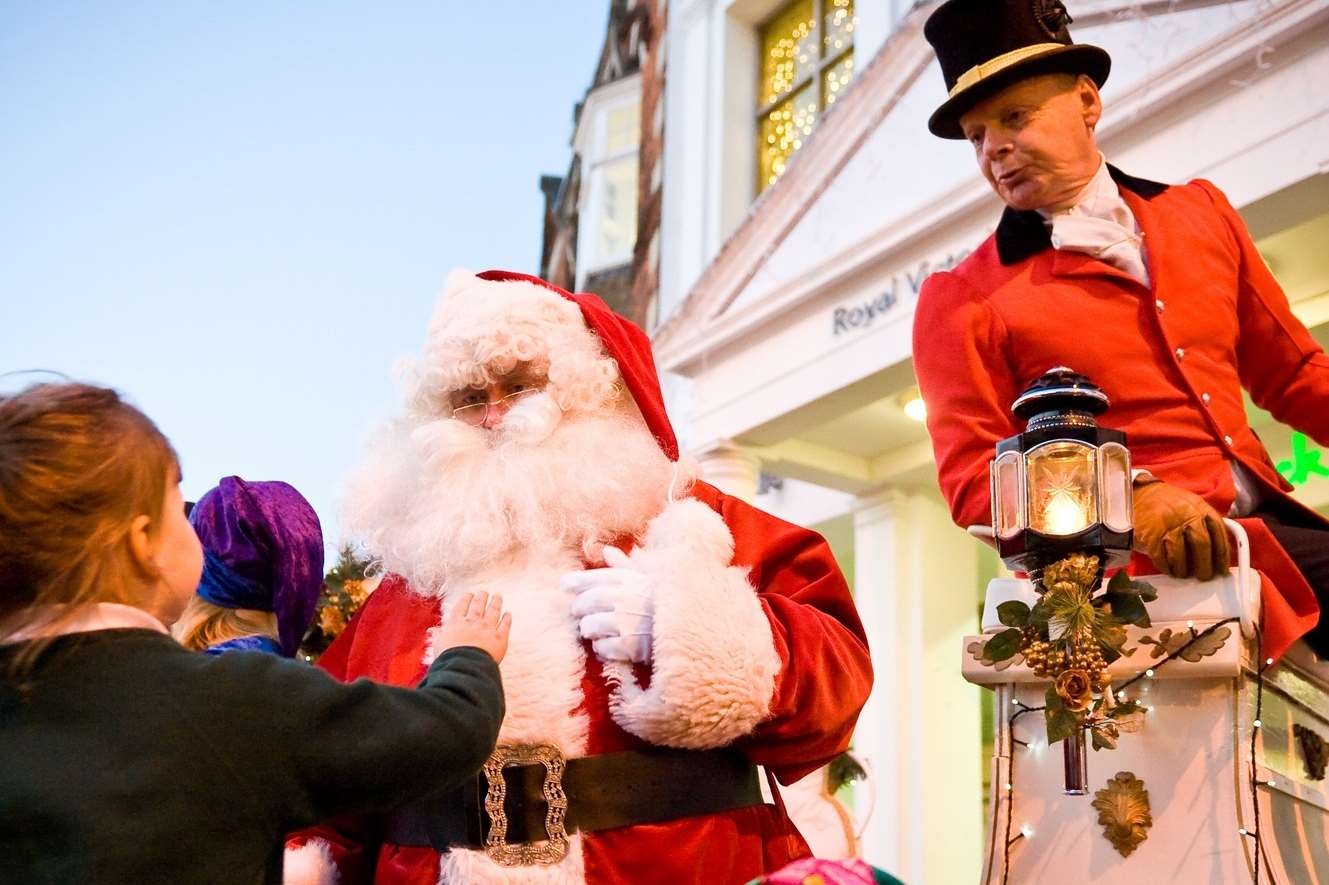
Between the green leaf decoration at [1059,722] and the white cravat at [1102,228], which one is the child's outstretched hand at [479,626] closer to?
the green leaf decoration at [1059,722]

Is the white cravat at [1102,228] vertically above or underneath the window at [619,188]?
underneath

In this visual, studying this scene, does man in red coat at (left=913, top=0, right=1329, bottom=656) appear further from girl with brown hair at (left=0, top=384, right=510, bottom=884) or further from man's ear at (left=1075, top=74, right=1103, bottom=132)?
girl with brown hair at (left=0, top=384, right=510, bottom=884)

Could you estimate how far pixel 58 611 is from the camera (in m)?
1.74

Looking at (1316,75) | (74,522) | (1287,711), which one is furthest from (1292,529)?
(1316,75)

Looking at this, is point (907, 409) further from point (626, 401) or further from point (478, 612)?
point (478, 612)

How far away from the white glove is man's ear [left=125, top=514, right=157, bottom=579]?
765 millimetres

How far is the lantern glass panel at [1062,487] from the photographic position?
2357mm

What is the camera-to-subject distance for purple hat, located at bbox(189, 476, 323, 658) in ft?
10.1

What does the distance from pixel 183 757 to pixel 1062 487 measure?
146 cm

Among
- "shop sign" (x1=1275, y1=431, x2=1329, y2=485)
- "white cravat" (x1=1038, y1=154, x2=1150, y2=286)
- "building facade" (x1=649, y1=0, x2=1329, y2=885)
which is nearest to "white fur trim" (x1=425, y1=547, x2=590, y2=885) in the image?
"white cravat" (x1=1038, y1=154, x2=1150, y2=286)

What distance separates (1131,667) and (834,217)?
17.9 ft

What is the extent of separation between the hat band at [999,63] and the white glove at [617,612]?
121cm

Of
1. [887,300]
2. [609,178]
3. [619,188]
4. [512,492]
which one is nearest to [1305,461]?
[887,300]

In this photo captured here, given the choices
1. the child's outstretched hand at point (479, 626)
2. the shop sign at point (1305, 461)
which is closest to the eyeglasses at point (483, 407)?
the child's outstretched hand at point (479, 626)
